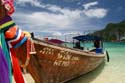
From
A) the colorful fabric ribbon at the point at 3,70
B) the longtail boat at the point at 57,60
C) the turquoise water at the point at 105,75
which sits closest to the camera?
the colorful fabric ribbon at the point at 3,70

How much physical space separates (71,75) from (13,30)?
5.51m

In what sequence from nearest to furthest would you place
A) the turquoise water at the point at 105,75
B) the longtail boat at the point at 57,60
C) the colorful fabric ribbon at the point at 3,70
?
the colorful fabric ribbon at the point at 3,70
the longtail boat at the point at 57,60
the turquoise water at the point at 105,75

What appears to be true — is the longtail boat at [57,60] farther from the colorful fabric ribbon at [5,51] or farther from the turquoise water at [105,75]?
the colorful fabric ribbon at [5,51]

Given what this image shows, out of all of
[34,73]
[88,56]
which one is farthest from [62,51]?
[34,73]

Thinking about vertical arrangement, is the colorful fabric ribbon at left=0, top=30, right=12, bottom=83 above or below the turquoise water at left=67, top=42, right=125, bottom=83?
above

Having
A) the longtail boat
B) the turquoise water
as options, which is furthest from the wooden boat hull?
the turquoise water

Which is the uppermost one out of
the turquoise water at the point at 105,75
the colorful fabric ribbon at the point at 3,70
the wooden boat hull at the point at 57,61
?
the colorful fabric ribbon at the point at 3,70

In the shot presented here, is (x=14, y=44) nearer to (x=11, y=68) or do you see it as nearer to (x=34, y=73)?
(x=11, y=68)

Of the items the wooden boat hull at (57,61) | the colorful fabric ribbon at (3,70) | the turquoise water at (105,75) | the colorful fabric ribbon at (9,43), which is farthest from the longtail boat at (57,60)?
the colorful fabric ribbon at (3,70)

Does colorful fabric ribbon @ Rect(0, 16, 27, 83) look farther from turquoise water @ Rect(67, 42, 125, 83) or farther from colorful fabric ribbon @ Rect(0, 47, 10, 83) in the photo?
turquoise water @ Rect(67, 42, 125, 83)

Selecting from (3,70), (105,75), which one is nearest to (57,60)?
(3,70)

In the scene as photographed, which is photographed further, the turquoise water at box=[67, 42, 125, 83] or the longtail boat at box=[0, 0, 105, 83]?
the turquoise water at box=[67, 42, 125, 83]

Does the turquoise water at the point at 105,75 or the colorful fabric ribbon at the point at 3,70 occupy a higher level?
the colorful fabric ribbon at the point at 3,70

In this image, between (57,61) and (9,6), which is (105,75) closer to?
(57,61)
